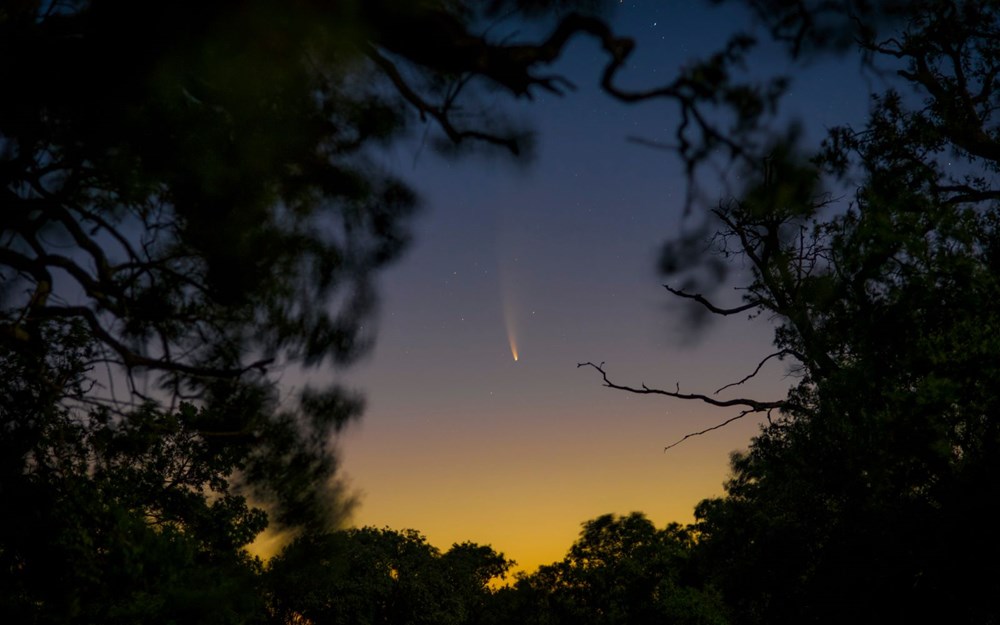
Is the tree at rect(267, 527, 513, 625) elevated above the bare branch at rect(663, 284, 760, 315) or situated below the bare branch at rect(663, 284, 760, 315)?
above

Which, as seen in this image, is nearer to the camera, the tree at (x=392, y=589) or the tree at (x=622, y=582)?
the tree at (x=622, y=582)

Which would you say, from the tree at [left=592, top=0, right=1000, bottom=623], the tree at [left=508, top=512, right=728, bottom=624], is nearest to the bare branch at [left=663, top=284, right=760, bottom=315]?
the tree at [left=592, top=0, right=1000, bottom=623]

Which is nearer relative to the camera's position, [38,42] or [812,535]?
[38,42]

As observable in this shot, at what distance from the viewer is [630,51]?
6.39 metres

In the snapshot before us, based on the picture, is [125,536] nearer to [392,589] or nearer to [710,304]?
[710,304]

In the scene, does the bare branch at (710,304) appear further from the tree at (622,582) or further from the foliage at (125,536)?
the tree at (622,582)

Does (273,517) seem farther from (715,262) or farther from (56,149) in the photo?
(715,262)

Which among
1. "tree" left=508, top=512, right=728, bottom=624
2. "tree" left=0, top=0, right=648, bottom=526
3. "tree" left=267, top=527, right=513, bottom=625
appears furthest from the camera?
"tree" left=267, top=527, right=513, bottom=625

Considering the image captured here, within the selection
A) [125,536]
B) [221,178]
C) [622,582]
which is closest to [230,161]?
[221,178]

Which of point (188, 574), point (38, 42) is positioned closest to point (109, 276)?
point (38, 42)

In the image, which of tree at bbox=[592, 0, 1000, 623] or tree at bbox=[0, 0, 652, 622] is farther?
tree at bbox=[592, 0, 1000, 623]

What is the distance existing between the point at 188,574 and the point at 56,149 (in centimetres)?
1790

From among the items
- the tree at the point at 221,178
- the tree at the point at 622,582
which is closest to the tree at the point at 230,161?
the tree at the point at 221,178

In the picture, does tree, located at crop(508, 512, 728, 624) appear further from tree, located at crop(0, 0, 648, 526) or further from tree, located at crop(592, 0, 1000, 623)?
tree, located at crop(0, 0, 648, 526)
